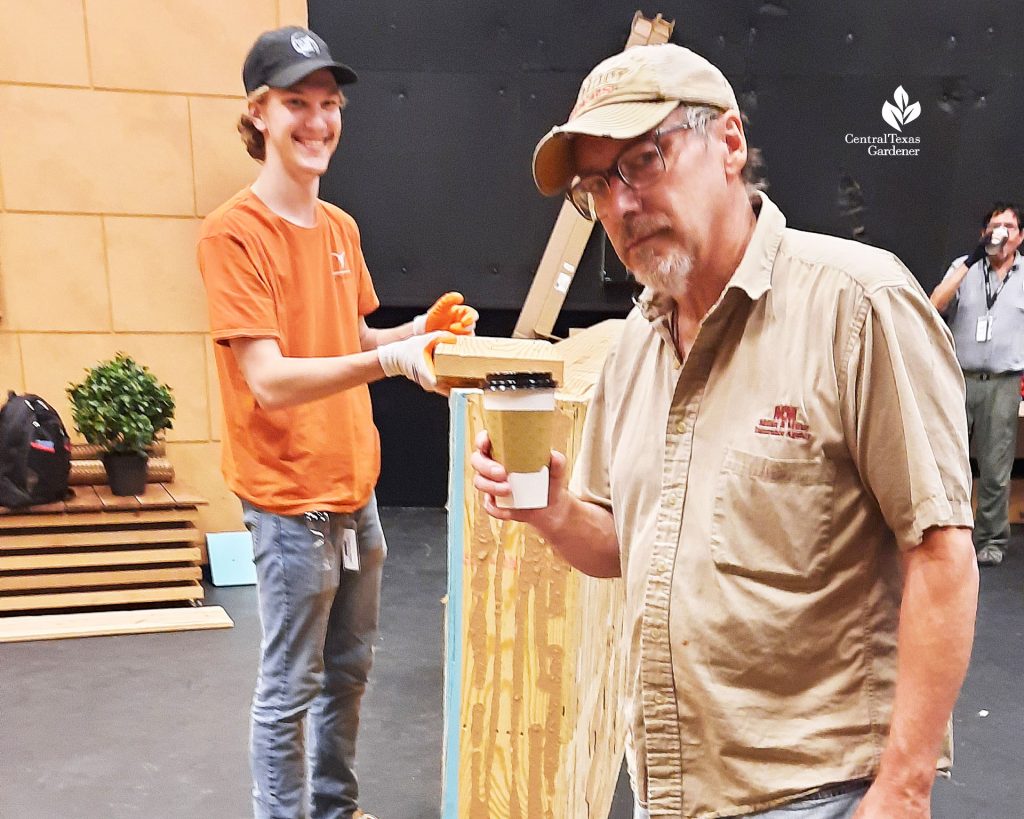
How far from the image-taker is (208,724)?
3.30 meters

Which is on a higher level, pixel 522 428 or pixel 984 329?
pixel 522 428

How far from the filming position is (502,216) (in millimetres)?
5371

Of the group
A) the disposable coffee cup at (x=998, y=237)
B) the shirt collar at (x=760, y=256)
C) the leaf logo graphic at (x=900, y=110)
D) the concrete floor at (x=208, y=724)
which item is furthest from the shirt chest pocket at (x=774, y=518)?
the leaf logo graphic at (x=900, y=110)

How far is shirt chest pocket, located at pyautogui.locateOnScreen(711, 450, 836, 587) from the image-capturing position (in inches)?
43.0

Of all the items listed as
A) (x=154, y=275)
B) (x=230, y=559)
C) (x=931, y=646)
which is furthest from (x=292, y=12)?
(x=931, y=646)

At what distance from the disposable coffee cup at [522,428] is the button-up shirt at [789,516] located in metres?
0.17

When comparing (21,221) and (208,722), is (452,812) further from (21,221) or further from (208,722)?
(21,221)

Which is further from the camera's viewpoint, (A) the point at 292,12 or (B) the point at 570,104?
(B) the point at 570,104

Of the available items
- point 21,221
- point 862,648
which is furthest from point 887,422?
point 21,221

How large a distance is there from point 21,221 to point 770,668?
4890 mm

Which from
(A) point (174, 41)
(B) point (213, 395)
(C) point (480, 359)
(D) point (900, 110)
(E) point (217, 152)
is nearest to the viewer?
(C) point (480, 359)

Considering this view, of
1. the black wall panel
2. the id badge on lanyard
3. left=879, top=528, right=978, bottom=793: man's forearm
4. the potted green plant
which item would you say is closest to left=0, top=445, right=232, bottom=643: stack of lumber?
the potted green plant

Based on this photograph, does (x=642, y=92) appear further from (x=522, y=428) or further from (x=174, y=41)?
(x=174, y=41)

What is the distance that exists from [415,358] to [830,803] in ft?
3.97
